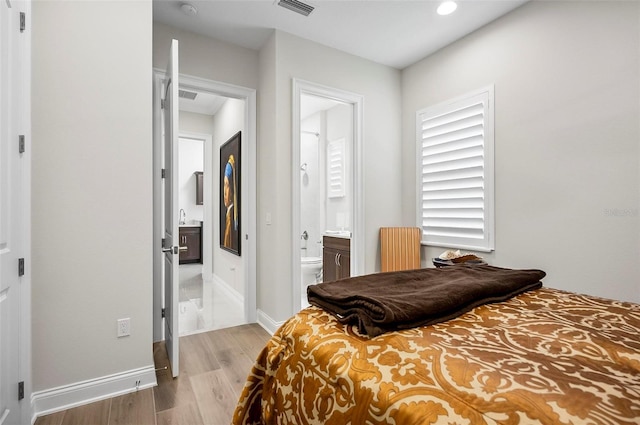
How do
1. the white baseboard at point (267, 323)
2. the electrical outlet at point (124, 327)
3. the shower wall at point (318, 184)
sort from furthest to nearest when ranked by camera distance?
the shower wall at point (318, 184) < the white baseboard at point (267, 323) < the electrical outlet at point (124, 327)

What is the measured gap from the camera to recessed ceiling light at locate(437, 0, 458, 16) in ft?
8.47

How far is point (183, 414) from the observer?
5.94ft

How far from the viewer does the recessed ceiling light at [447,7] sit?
8.47 ft

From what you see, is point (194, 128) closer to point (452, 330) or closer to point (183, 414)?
point (183, 414)

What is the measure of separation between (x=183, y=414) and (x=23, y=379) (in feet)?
2.69

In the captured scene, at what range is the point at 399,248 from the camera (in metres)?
3.46

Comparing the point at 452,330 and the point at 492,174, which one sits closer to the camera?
the point at 452,330

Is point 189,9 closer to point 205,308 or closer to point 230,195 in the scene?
point 230,195

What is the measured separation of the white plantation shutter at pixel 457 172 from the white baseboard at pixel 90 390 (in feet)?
9.12

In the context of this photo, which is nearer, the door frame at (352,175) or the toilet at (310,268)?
the door frame at (352,175)

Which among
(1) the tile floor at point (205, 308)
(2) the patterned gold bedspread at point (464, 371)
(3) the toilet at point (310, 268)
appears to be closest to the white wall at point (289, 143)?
(1) the tile floor at point (205, 308)

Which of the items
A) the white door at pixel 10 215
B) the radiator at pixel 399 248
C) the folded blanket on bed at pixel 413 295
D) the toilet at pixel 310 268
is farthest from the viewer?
the toilet at pixel 310 268

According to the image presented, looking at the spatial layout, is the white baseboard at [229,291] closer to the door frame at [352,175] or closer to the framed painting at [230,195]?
the framed painting at [230,195]

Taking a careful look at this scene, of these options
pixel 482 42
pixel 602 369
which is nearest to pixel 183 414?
pixel 602 369
